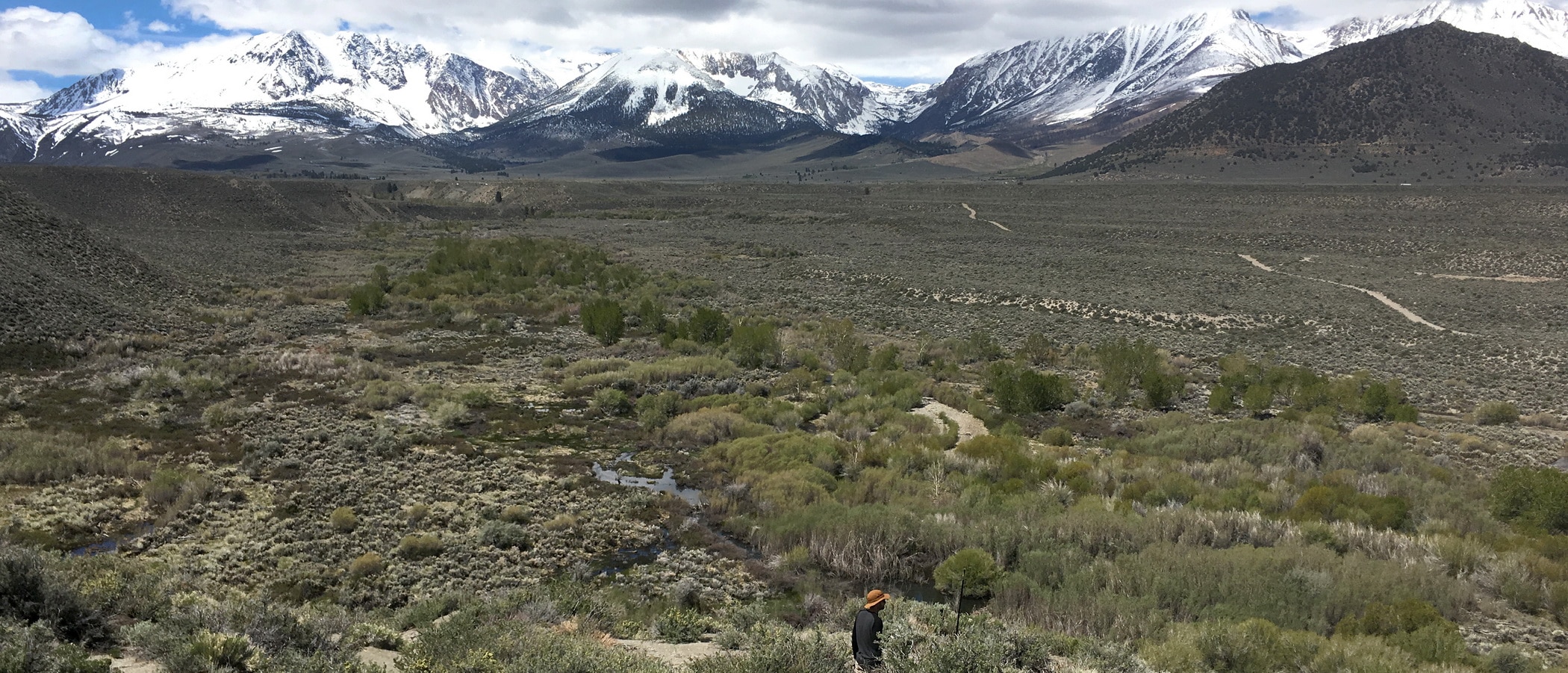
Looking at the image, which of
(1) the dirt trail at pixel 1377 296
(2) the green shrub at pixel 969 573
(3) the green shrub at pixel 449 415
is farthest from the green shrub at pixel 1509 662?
(1) the dirt trail at pixel 1377 296

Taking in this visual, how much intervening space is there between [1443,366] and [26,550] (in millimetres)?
34598

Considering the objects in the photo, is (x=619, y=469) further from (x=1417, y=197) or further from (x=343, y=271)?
(x=1417, y=197)

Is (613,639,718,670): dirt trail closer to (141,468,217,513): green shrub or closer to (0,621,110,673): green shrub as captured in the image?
(0,621,110,673): green shrub

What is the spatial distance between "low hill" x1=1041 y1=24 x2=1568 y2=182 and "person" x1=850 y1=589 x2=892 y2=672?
12475 centimetres

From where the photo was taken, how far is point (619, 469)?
16281 mm

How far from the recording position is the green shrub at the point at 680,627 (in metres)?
9.18

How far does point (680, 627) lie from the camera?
9.35m

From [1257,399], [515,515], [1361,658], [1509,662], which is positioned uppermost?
[1361,658]

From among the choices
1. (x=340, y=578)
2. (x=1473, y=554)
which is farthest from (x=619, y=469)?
(x=1473, y=554)

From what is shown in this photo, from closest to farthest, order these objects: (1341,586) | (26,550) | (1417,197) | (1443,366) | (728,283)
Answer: (26,550)
(1341,586)
(1443,366)
(728,283)
(1417,197)

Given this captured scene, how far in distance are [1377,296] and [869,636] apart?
148ft

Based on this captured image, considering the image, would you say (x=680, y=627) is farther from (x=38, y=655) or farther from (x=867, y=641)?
(x=38, y=655)

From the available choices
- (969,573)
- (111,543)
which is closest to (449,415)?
(111,543)

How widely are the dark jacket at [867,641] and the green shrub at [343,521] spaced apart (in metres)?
8.66
